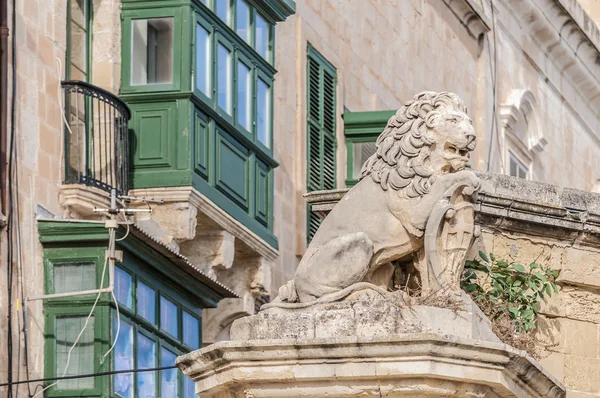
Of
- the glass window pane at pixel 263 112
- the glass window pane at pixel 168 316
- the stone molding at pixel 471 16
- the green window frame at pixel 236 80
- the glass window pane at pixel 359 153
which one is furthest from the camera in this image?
the stone molding at pixel 471 16

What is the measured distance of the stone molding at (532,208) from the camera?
14000 millimetres

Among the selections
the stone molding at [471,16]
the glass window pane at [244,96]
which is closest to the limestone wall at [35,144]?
the glass window pane at [244,96]

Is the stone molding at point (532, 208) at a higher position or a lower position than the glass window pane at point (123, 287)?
lower

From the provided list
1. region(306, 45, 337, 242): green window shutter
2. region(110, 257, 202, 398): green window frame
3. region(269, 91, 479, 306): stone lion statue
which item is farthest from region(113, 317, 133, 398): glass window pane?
region(269, 91, 479, 306): stone lion statue

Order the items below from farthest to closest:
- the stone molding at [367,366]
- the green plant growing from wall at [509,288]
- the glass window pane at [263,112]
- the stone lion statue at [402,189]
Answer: the glass window pane at [263,112] < the green plant growing from wall at [509,288] < the stone lion statue at [402,189] < the stone molding at [367,366]

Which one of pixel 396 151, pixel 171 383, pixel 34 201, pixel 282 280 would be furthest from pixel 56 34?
pixel 396 151

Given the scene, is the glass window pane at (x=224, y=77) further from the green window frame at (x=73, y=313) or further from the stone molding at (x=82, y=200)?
the green window frame at (x=73, y=313)

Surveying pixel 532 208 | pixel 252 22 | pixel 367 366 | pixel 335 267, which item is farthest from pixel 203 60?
pixel 367 366

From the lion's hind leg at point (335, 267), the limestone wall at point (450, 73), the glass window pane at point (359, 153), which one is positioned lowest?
the lion's hind leg at point (335, 267)

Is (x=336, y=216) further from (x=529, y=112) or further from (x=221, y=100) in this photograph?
(x=529, y=112)

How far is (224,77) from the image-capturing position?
2483cm

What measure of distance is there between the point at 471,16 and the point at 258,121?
33.8ft

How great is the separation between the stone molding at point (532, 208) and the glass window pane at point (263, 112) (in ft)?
37.6

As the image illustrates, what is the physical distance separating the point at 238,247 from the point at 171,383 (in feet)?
9.50
